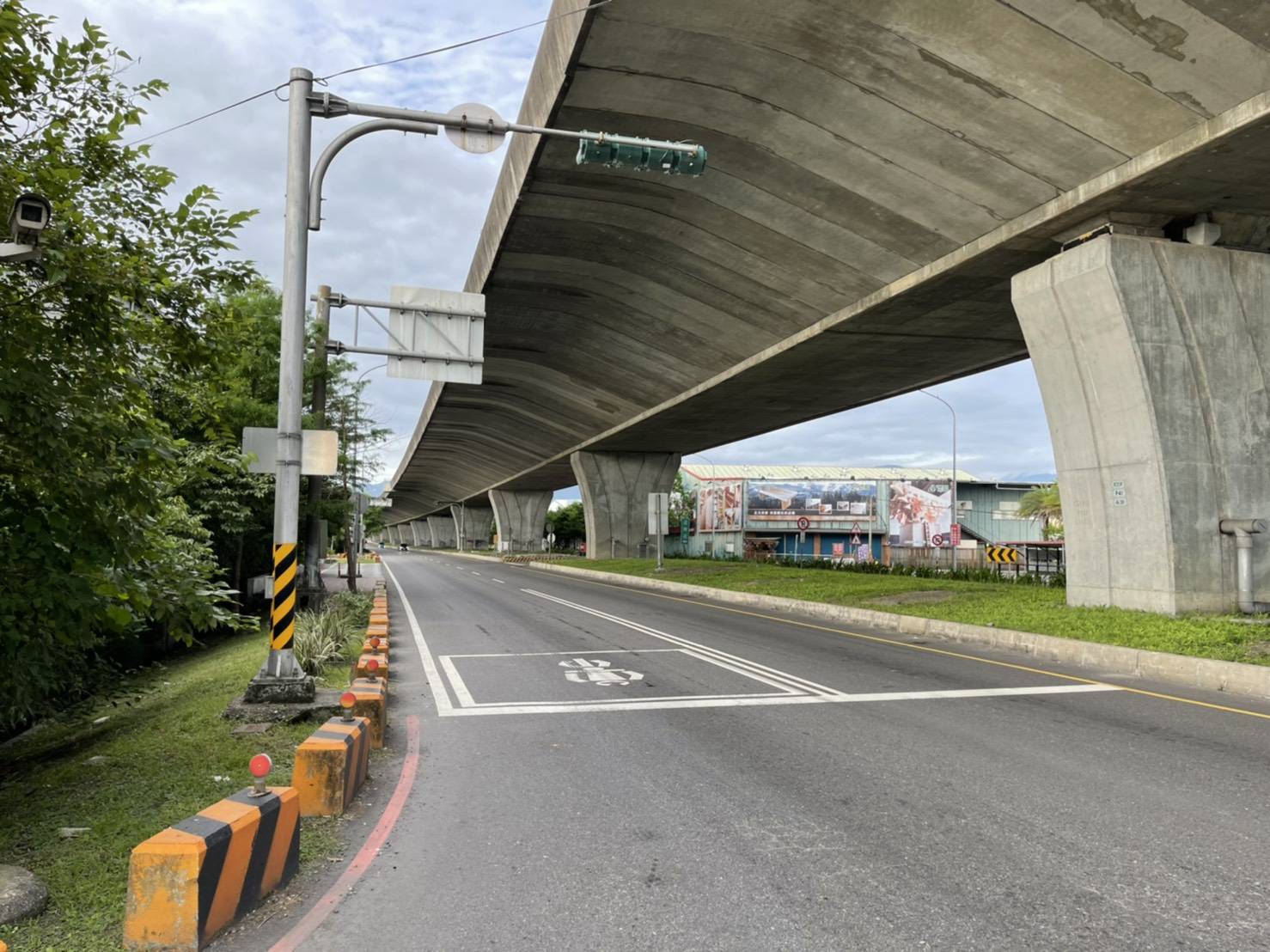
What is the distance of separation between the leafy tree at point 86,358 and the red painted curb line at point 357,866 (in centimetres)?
196

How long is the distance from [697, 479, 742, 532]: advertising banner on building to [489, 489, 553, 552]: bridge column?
22072 mm

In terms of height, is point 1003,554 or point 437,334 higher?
point 437,334

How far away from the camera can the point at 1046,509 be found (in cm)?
6894

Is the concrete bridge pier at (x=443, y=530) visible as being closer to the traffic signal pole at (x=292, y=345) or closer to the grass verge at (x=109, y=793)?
the grass verge at (x=109, y=793)

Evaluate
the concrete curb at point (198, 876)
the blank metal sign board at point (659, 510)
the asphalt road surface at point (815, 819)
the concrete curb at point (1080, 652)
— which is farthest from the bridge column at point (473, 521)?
the concrete curb at point (198, 876)

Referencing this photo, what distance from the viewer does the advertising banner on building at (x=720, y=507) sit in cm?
9925

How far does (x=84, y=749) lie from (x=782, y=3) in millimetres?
13080

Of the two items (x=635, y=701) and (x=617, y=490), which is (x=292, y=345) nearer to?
(x=635, y=701)

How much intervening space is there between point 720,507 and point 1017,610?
8562cm

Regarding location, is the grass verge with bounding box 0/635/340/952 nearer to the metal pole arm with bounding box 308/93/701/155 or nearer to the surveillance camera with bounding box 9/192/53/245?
the surveillance camera with bounding box 9/192/53/245

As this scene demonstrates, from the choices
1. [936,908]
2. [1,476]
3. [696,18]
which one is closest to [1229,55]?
[696,18]

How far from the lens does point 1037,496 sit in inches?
2840

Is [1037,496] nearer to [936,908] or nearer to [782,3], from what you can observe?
[782,3]

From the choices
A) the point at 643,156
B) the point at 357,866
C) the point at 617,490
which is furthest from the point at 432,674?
the point at 617,490
